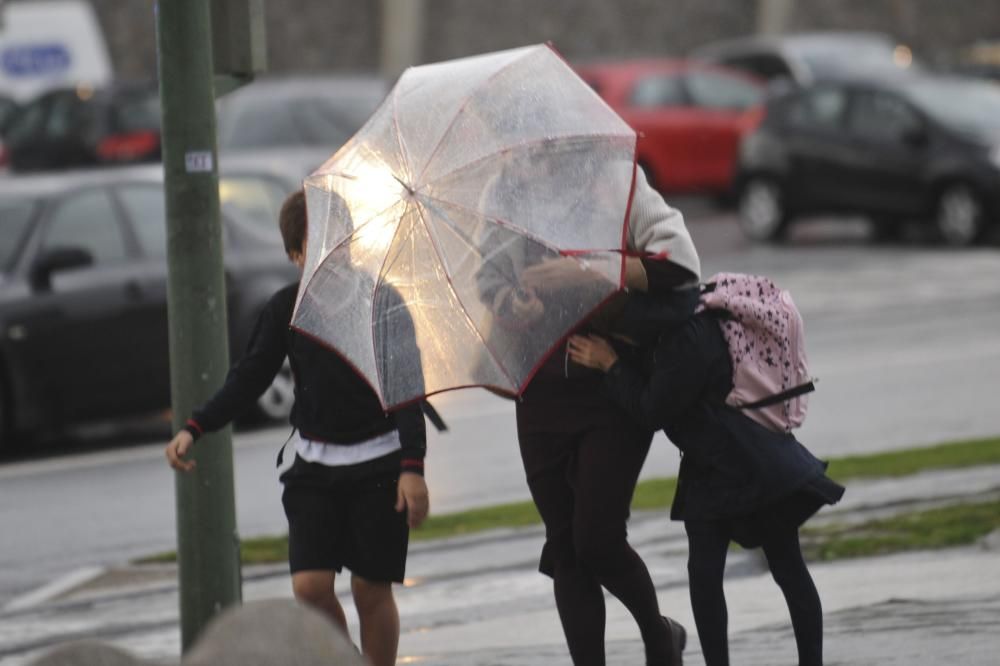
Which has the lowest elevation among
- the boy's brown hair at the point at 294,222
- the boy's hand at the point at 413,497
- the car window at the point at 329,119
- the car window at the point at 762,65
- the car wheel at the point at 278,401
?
the car window at the point at 762,65

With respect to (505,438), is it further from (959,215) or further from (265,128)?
(959,215)

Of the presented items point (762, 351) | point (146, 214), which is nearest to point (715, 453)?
point (762, 351)

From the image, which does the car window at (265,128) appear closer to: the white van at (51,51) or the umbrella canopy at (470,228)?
the white van at (51,51)

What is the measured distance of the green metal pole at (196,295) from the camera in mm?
6258

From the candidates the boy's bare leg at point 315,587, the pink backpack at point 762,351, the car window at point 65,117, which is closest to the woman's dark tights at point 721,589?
the pink backpack at point 762,351

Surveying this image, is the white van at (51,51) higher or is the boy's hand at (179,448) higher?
the boy's hand at (179,448)

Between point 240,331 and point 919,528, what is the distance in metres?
5.30

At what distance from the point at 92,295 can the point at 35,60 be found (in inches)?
654

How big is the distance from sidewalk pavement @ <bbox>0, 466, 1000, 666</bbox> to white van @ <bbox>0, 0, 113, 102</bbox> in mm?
19711

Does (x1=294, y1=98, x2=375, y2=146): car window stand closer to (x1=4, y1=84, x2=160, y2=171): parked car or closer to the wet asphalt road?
(x1=4, y1=84, x2=160, y2=171): parked car

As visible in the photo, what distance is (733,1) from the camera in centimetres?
3959

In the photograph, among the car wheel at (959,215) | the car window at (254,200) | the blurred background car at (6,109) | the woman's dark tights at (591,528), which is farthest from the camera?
the blurred background car at (6,109)

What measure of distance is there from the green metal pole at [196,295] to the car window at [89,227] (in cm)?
606

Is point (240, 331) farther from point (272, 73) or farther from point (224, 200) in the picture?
point (272, 73)
